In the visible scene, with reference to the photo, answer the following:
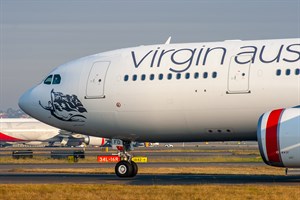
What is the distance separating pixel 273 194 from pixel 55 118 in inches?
495

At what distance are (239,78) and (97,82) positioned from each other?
21.4ft

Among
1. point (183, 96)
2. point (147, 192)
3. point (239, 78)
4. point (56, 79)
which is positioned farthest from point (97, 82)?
point (147, 192)

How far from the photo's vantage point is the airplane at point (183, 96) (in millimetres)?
28469

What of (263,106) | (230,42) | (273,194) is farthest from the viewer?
(230,42)

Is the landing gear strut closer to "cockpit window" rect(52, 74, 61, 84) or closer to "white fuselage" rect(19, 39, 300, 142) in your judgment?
"white fuselage" rect(19, 39, 300, 142)

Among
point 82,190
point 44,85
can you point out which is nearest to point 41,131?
point 44,85

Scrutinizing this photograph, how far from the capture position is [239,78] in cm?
2936

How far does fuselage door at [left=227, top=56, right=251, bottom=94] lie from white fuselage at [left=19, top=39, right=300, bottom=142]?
37 millimetres

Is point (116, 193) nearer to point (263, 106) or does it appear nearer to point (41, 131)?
point (263, 106)

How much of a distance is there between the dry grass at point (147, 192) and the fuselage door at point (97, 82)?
5525 millimetres

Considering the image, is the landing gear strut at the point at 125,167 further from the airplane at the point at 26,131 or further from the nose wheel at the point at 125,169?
the airplane at the point at 26,131

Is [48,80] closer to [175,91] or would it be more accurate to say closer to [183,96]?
[175,91]

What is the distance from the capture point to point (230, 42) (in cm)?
3114

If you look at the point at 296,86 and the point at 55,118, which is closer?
the point at 296,86
